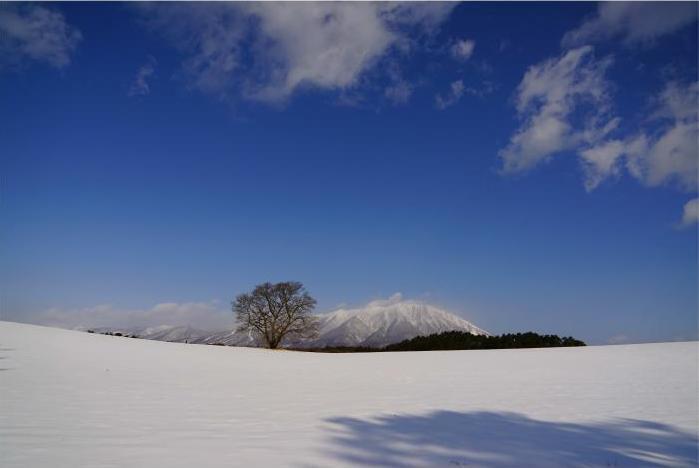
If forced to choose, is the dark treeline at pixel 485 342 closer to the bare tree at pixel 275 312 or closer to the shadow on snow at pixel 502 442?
the bare tree at pixel 275 312

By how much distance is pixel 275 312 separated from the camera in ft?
187

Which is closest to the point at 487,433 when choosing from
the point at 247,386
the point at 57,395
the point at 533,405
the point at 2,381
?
the point at 533,405

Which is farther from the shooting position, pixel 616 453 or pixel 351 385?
pixel 351 385

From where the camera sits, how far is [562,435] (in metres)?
8.55

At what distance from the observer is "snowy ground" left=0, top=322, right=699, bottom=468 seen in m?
6.53

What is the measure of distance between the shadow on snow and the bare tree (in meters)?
47.3

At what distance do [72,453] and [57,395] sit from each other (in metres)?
6.02

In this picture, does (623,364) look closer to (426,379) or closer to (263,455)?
(426,379)

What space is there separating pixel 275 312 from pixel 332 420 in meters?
49.2

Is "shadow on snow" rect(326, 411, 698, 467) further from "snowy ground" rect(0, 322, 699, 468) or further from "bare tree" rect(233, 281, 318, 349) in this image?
"bare tree" rect(233, 281, 318, 349)

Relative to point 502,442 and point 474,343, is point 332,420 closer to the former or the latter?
point 502,442

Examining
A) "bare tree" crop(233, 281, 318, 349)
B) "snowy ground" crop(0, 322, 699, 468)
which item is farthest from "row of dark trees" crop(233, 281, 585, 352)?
"snowy ground" crop(0, 322, 699, 468)

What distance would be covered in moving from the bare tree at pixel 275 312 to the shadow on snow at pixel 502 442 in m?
47.3

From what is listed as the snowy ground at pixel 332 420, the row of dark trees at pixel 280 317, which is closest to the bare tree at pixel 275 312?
the row of dark trees at pixel 280 317
